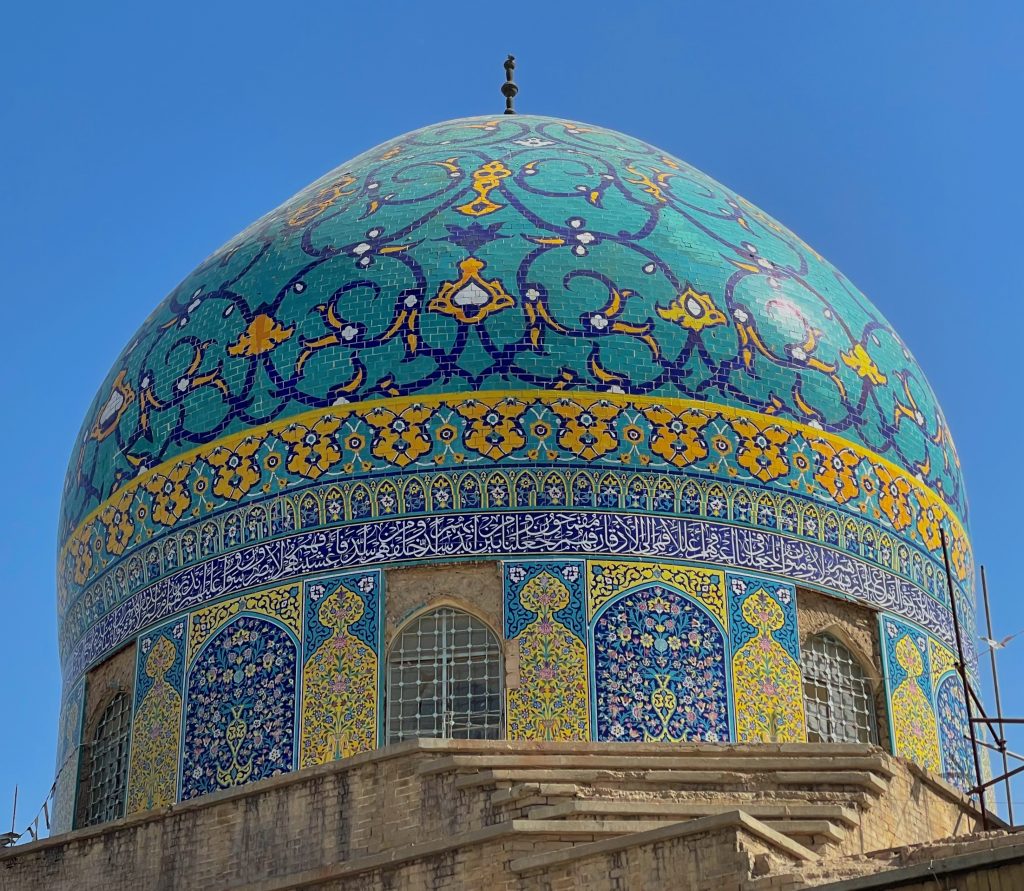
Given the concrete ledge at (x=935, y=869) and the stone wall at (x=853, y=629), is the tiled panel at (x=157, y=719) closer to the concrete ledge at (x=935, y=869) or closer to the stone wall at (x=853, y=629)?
the stone wall at (x=853, y=629)

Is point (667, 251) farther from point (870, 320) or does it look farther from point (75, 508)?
point (75, 508)

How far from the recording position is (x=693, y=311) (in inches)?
595

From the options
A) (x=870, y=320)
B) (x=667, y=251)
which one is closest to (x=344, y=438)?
(x=667, y=251)

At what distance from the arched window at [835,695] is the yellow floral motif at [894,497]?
3.33ft

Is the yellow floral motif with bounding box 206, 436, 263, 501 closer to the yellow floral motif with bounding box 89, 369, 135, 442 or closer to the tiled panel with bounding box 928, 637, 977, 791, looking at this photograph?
the yellow floral motif with bounding box 89, 369, 135, 442

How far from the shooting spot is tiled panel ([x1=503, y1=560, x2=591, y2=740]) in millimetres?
13750

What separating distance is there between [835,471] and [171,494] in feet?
13.5

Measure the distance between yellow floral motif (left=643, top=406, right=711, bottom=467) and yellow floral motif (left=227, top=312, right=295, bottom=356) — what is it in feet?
7.78

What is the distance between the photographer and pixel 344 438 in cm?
1471

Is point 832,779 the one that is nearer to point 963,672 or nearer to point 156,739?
point 963,672

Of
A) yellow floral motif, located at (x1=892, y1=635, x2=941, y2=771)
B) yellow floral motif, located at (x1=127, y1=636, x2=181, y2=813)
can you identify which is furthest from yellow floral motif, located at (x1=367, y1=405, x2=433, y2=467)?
yellow floral motif, located at (x1=892, y1=635, x2=941, y2=771)

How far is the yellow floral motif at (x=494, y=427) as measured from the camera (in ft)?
47.6

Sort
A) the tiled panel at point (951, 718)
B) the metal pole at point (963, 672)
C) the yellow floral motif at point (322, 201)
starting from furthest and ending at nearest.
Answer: the yellow floral motif at point (322, 201)
the tiled panel at point (951, 718)
the metal pole at point (963, 672)

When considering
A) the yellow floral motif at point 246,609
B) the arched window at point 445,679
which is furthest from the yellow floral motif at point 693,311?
the yellow floral motif at point 246,609
